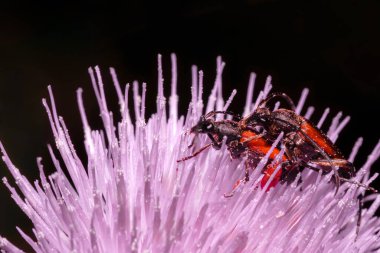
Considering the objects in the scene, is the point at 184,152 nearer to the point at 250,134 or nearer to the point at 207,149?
the point at 207,149

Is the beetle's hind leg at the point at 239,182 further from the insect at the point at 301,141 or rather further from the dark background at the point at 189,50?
the dark background at the point at 189,50

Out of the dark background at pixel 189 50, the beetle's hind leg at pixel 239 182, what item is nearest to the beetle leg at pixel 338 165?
the beetle's hind leg at pixel 239 182

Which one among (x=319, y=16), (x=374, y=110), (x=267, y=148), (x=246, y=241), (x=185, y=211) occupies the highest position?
(x=319, y=16)

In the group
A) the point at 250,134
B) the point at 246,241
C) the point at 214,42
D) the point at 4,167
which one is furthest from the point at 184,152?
the point at 214,42

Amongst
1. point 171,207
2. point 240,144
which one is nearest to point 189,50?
point 240,144

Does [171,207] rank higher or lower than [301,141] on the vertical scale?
lower

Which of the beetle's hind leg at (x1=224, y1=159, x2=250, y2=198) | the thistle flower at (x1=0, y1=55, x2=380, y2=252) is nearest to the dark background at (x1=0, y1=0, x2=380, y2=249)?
the thistle flower at (x1=0, y1=55, x2=380, y2=252)

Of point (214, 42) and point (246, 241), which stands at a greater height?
point (214, 42)

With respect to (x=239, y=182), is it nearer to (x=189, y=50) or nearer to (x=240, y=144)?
(x=240, y=144)
